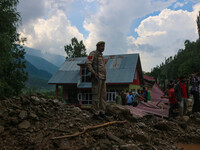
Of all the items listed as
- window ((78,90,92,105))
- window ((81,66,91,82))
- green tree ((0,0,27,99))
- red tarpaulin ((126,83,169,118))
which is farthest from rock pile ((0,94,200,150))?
window ((81,66,91,82))

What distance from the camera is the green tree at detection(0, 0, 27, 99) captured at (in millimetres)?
10398

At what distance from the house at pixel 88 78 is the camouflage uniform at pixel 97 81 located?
12057mm

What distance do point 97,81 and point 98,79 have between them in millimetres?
61

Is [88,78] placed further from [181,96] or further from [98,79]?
[98,79]

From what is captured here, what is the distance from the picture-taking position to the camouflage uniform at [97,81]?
4.90 meters

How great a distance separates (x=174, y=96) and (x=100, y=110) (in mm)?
3866

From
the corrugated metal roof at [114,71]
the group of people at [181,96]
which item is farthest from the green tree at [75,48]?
the group of people at [181,96]

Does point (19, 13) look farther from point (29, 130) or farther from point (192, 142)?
point (192, 142)

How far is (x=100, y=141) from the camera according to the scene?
3.69 meters

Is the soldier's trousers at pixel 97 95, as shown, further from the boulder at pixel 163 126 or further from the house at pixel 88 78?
the house at pixel 88 78

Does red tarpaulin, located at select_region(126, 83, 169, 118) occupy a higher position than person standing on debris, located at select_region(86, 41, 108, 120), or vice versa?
person standing on debris, located at select_region(86, 41, 108, 120)

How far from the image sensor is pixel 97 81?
4.93 m

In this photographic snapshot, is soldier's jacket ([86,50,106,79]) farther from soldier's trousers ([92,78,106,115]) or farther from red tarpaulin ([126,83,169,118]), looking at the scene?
red tarpaulin ([126,83,169,118])

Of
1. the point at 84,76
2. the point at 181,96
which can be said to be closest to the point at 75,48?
the point at 84,76
